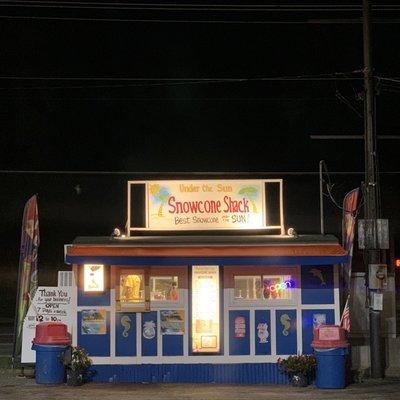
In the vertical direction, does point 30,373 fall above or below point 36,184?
below

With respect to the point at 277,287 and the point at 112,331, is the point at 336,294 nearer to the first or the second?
the point at 277,287

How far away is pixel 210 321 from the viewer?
15.3 m

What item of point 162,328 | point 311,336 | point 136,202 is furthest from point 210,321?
point 136,202

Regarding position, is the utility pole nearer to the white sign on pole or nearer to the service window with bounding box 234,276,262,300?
the service window with bounding box 234,276,262,300

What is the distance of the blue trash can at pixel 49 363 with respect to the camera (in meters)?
14.4

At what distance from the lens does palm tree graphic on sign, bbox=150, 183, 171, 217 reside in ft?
52.1

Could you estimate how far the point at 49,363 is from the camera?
47.5ft

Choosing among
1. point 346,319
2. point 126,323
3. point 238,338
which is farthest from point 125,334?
point 346,319

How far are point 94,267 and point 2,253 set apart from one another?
2523 cm

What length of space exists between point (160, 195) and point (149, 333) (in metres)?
2.93

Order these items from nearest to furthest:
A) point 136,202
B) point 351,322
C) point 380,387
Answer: point 380,387, point 351,322, point 136,202

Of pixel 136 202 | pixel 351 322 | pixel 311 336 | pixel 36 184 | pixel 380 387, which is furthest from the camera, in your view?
pixel 36 184

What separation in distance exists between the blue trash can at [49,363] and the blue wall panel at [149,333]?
5.40 ft

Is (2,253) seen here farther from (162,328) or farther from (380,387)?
(380,387)
